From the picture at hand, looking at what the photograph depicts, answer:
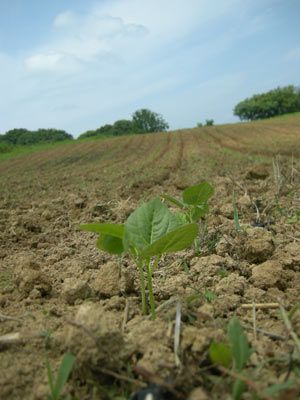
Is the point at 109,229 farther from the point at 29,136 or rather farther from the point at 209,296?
the point at 29,136

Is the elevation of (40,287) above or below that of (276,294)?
above

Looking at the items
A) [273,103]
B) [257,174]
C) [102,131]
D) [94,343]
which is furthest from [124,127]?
[94,343]

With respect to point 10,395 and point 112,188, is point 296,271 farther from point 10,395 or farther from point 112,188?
point 112,188

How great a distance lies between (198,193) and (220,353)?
1143 millimetres

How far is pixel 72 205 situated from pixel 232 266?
7.29 feet

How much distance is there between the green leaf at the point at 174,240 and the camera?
152 centimetres

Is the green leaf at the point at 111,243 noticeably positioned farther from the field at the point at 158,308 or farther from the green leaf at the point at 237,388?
the green leaf at the point at 237,388

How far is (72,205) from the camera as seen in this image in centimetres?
402

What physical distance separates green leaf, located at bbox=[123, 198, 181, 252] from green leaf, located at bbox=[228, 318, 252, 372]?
1.64 feet

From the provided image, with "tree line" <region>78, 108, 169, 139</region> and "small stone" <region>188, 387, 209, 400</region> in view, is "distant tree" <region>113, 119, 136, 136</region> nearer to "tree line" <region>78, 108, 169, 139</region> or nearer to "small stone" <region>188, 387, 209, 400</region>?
"tree line" <region>78, 108, 169, 139</region>

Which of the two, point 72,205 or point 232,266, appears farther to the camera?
point 72,205

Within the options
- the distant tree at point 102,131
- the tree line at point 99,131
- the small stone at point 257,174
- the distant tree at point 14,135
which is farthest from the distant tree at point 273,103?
the small stone at point 257,174

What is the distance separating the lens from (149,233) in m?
1.63

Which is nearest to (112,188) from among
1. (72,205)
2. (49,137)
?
(72,205)
